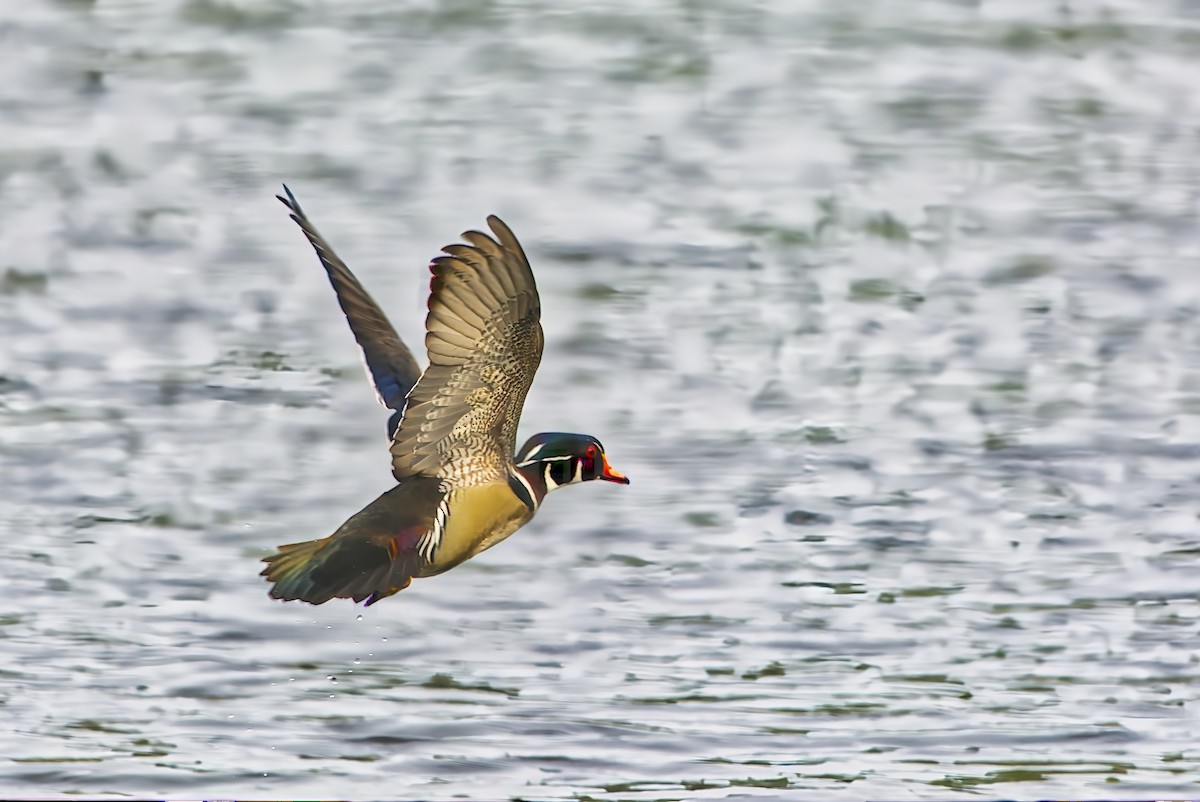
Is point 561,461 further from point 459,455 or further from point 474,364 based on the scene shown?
point 474,364

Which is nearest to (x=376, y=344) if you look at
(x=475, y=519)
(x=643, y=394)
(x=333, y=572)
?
(x=475, y=519)

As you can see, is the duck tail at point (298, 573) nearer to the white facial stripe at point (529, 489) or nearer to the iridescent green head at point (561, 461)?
the white facial stripe at point (529, 489)

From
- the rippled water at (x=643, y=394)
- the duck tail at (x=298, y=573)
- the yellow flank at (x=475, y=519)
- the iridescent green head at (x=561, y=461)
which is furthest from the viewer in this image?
the iridescent green head at (x=561, y=461)

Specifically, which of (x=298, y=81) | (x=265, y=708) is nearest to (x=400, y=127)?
(x=298, y=81)

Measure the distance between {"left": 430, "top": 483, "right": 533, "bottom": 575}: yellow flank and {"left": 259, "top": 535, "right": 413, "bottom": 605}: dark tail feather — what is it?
0.60 feet

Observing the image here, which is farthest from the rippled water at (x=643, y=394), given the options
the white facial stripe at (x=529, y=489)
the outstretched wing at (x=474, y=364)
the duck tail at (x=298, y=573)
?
the outstretched wing at (x=474, y=364)

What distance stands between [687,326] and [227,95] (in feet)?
11.7

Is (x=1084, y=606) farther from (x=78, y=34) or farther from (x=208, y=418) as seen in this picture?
(x=78, y=34)

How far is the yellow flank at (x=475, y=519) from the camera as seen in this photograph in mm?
5750

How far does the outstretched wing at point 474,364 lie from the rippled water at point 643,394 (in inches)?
25.2

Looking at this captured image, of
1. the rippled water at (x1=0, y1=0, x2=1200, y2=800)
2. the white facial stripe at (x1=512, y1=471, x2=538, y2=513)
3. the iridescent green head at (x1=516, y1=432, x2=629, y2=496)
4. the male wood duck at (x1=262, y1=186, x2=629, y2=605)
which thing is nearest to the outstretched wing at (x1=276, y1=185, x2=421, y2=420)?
the male wood duck at (x1=262, y1=186, x2=629, y2=605)

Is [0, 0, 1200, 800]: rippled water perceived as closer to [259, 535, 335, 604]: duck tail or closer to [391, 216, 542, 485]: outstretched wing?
[259, 535, 335, 604]: duck tail

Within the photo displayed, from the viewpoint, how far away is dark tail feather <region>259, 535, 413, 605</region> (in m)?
5.43

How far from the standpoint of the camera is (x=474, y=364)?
5.34 metres
